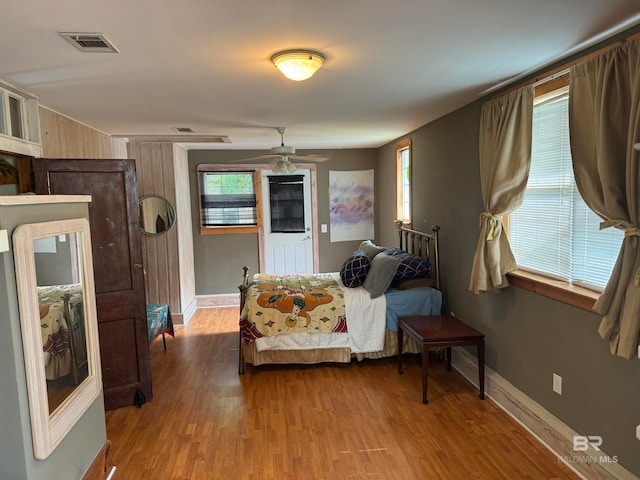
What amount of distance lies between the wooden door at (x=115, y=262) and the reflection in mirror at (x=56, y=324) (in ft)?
3.48

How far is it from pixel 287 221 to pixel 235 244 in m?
0.90

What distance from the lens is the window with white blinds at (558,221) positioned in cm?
230

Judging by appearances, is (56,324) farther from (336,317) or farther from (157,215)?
(157,215)

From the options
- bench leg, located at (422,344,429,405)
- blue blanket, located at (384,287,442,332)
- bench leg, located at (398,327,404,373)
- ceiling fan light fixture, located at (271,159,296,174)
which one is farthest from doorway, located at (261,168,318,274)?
bench leg, located at (422,344,429,405)

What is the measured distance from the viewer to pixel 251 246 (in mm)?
6449

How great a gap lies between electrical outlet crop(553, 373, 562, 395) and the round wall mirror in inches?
176

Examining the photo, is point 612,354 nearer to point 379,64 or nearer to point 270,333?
point 379,64

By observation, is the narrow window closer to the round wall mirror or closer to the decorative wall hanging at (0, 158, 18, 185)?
the round wall mirror

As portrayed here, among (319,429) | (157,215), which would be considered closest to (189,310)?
(157,215)

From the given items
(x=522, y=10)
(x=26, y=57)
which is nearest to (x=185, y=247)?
(x=26, y=57)

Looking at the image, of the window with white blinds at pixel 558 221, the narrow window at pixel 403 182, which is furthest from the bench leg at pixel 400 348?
the narrow window at pixel 403 182

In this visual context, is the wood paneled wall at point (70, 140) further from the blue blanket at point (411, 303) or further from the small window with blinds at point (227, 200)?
the blue blanket at point (411, 303)

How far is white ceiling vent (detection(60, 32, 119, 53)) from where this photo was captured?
1.90m

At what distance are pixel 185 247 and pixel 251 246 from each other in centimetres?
106
